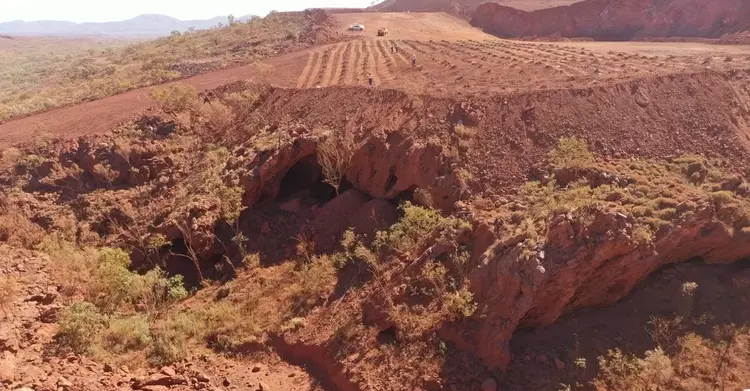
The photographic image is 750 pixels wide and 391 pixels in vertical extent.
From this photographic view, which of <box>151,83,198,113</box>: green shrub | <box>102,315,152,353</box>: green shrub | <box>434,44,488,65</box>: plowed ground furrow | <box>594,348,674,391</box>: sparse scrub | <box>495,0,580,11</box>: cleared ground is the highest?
<box>495,0,580,11</box>: cleared ground

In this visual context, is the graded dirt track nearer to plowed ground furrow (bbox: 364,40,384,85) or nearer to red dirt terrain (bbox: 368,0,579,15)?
plowed ground furrow (bbox: 364,40,384,85)

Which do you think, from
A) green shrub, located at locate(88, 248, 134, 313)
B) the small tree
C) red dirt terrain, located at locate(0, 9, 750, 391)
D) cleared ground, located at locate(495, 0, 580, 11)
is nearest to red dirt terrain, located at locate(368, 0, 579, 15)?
cleared ground, located at locate(495, 0, 580, 11)

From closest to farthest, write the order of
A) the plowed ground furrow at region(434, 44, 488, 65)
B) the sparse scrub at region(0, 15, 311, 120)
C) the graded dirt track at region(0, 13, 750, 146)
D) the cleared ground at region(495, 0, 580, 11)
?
the graded dirt track at region(0, 13, 750, 146)
the plowed ground furrow at region(434, 44, 488, 65)
the sparse scrub at region(0, 15, 311, 120)
the cleared ground at region(495, 0, 580, 11)

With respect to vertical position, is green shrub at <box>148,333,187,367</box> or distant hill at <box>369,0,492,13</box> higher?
distant hill at <box>369,0,492,13</box>

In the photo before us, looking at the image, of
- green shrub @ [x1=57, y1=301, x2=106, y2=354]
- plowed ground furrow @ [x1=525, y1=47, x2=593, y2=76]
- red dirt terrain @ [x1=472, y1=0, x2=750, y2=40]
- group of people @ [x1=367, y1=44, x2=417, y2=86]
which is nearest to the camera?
green shrub @ [x1=57, y1=301, x2=106, y2=354]

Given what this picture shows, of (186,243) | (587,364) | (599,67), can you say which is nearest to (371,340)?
(587,364)

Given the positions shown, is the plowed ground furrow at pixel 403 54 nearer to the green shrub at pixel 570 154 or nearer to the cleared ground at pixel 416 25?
the cleared ground at pixel 416 25

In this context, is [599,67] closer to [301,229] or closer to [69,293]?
[301,229]
